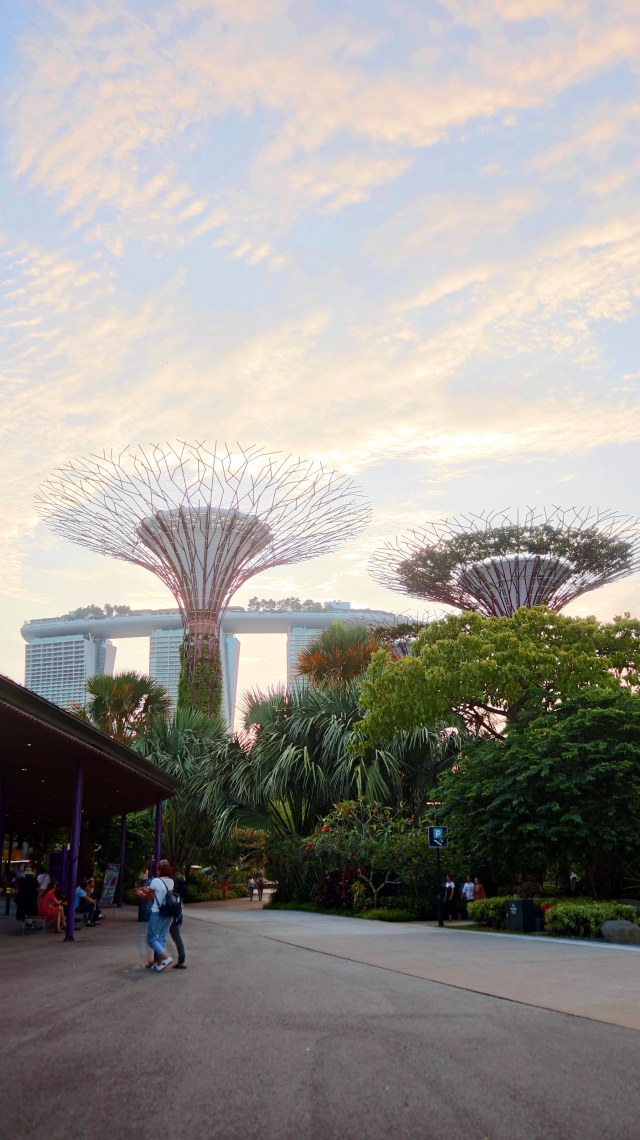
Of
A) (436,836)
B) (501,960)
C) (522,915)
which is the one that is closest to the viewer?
(501,960)

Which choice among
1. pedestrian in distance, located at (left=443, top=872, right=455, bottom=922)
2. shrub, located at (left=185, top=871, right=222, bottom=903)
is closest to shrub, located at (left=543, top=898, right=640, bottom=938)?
pedestrian in distance, located at (left=443, top=872, right=455, bottom=922)

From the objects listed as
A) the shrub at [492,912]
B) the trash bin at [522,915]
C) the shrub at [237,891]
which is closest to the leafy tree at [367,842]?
the shrub at [492,912]

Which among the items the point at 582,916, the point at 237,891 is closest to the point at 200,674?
the point at 237,891

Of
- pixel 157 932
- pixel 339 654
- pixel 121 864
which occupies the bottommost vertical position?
pixel 121 864

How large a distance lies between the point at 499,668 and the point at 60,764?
37.7ft

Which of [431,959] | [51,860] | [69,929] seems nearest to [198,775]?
[51,860]

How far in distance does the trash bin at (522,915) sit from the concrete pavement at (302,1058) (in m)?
7.53

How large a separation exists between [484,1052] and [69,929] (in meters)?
13.5

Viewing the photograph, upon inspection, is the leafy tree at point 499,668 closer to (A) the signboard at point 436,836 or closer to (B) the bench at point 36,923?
(A) the signboard at point 436,836

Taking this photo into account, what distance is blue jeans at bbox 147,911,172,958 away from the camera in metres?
12.6

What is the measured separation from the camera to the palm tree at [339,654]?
45406mm

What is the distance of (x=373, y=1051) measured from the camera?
718 centimetres

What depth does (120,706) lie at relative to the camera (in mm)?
44969

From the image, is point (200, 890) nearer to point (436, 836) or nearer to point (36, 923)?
point (36, 923)
